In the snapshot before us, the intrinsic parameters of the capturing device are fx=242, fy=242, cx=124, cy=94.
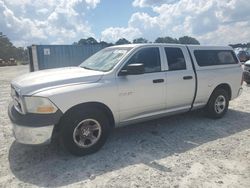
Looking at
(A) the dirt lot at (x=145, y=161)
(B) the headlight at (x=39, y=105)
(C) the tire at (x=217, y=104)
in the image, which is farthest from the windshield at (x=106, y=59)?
(C) the tire at (x=217, y=104)

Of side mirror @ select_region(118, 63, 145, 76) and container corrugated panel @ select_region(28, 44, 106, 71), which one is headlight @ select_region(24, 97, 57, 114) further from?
container corrugated panel @ select_region(28, 44, 106, 71)

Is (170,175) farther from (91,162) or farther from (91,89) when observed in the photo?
(91,89)

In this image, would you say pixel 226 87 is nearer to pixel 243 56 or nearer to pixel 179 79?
pixel 179 79

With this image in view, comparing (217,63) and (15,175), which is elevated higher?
(217,63)

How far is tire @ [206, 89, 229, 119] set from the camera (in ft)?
19.6

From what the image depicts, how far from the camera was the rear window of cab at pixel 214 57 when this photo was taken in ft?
18.6

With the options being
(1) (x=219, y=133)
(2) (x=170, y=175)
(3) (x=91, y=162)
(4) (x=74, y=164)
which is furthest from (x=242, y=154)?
(4) (x=74, y=164)

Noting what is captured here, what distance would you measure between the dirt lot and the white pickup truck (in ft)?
1.33

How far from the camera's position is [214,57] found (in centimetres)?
605

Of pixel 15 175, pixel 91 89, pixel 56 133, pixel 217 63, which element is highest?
pixel 217 63

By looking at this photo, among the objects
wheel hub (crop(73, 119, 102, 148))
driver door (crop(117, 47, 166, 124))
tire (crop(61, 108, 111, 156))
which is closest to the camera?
tire (crop(61, 108, 111, 156))

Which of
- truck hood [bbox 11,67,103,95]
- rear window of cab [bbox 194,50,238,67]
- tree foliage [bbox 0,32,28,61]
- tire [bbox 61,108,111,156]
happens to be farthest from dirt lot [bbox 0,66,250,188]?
tree foliage [bbox 0,32,28,61]

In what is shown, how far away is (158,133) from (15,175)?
2.86 meters

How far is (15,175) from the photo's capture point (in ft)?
11.6
